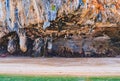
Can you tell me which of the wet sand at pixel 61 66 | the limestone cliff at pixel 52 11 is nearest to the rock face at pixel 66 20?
the limestone cliff at pixel 52 11

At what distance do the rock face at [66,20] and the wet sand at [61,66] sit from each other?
58 centimetres

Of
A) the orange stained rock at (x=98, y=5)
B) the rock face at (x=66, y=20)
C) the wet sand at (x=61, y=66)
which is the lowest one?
the wet sand at (x=61, y=66)

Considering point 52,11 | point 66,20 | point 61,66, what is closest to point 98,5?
point 66,20

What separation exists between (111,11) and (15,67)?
2.79 m

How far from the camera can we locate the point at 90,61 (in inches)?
344

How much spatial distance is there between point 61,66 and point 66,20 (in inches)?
62.5

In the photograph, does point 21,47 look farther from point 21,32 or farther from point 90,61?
point 90,61

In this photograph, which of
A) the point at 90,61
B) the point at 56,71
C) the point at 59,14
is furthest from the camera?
the point at 59,14

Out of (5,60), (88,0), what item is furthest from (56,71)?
(88,0)

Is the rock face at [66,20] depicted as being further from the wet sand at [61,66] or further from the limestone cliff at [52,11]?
the wet sand at [61,66]

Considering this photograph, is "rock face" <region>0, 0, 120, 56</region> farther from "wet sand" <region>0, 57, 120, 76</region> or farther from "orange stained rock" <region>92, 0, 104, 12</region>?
"wet sand" <region>0, 57, 120, 76</region>

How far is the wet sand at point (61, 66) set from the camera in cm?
762

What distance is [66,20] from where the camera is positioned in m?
9.38

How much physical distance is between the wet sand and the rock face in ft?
1.90
